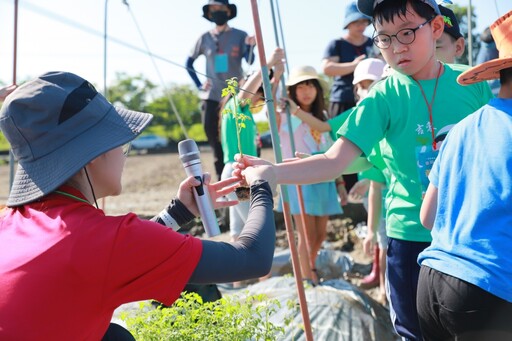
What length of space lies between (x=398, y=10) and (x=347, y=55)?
305 centimetres

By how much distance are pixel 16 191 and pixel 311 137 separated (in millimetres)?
3385

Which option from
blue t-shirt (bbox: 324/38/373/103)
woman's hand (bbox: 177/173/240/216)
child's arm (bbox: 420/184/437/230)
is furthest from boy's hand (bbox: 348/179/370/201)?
child's arm (bbox: 420/184/437/230)

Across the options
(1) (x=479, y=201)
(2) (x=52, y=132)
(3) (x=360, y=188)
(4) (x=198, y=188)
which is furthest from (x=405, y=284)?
(3) (x=360, y=188)

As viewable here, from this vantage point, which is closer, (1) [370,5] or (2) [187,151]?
(2) [187,151]

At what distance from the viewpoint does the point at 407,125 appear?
2.24m

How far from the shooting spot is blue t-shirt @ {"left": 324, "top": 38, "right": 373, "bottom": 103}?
17.1 ft

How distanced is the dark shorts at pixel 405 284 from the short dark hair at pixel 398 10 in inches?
31.4

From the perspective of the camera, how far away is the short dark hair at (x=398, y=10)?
7.26 feet

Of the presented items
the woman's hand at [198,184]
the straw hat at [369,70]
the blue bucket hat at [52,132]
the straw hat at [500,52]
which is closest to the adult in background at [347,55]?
the straw hat at [369,70]

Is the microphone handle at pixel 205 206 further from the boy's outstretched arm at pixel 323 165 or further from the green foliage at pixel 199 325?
the green foliage at pixel 199 325

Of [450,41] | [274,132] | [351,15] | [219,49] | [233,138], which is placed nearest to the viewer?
[274,132]

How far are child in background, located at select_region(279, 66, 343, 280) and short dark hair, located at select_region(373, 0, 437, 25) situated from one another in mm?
2340

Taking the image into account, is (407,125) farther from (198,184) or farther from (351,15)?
(351,15)

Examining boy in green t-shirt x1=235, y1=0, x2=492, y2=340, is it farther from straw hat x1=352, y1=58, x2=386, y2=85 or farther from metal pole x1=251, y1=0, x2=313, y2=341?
straw hat x1=352, y1=58, x2=386, y2=85
